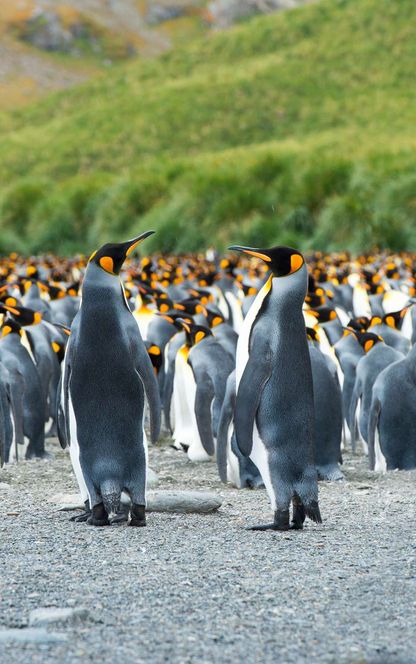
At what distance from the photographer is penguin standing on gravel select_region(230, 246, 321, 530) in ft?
16.2

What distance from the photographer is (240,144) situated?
49.0m

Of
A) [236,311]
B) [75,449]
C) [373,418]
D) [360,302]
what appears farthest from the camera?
[360,302]

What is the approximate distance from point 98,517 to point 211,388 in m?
2.52

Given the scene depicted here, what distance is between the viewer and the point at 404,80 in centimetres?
5288

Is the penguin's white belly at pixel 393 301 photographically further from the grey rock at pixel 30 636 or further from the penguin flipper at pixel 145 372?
the grey rock at pixel 30 636

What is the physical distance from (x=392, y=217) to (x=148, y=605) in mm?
22922

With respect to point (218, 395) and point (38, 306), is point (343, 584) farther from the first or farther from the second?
point (38, 306)

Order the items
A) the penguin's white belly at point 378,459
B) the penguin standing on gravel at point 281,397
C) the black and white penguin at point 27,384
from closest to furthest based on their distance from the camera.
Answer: the penguin standing on gravel at point 281,397 < the penguin's white belly at point 378,459 < the black and white penguin at point 27,384

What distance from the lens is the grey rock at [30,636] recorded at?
325cm

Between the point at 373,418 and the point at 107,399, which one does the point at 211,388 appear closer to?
the point at 373,418

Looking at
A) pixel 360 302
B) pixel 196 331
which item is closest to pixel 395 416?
pixel 196 331

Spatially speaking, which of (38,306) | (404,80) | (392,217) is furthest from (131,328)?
(404,80)

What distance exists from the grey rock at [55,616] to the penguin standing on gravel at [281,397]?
1.58 m

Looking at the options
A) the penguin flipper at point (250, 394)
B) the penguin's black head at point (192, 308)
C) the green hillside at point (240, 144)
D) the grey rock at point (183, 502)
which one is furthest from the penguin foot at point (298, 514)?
the green hillside at point (240, 144)
